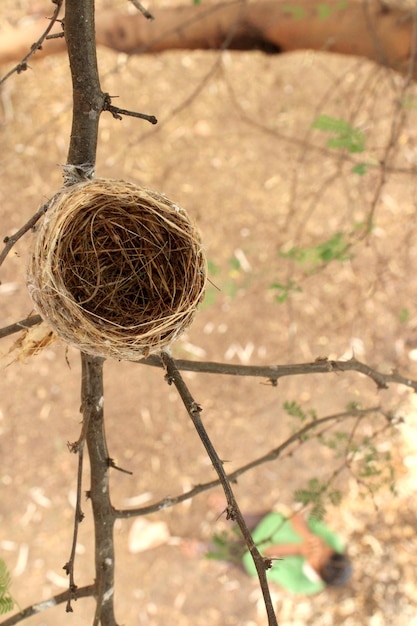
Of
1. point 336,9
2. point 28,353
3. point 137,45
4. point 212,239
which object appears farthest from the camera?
point 212,239

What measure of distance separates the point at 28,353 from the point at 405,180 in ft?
7.85

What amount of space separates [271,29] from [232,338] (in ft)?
4.22

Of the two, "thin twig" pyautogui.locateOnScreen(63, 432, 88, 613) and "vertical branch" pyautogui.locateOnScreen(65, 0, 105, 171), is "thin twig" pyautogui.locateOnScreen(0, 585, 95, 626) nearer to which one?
"thin twig" pyautogui.locateOnScreen(63, 432, 88, 613)

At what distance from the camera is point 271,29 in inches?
80.8

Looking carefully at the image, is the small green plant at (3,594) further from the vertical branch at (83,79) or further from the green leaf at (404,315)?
the green leaf at (404,315)

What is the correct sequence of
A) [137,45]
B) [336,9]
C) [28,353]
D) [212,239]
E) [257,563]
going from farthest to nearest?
[212,239] < [137,45] < [336,9] < [28,353] < [257,563]

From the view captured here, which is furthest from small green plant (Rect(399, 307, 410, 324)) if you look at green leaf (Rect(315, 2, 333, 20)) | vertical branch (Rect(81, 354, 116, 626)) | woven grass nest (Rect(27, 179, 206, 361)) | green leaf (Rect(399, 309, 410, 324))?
vertical branch (Rect(81, 354, 116, 626))

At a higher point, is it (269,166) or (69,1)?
(269,166)

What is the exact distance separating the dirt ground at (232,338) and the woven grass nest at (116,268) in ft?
3.93

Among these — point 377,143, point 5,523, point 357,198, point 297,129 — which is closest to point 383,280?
point 357,198

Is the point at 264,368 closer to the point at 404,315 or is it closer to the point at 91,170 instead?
the point at 91,170

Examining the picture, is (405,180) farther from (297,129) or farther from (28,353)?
(28,353)

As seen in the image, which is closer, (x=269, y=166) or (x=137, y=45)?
(x=137, y=45)

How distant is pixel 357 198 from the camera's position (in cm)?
276
